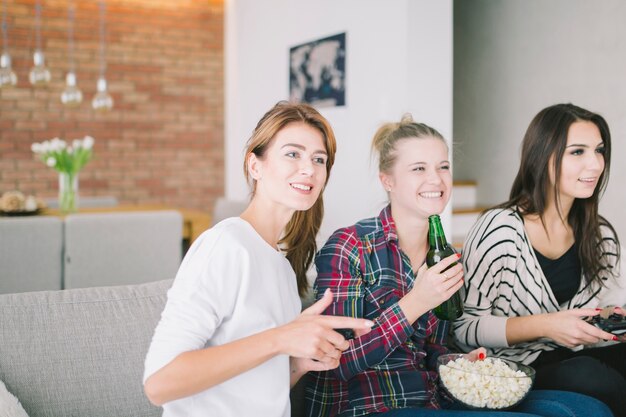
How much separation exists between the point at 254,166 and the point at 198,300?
1.37 ft

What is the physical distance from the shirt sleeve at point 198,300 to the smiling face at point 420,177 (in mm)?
647

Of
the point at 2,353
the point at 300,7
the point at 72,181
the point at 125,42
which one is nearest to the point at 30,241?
the point at 72,181

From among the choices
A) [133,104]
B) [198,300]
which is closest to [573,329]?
[198,300]

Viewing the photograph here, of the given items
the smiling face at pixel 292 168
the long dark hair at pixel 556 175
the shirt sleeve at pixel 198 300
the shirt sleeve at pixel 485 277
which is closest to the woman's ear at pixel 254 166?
the smiling face at pixel 292 168

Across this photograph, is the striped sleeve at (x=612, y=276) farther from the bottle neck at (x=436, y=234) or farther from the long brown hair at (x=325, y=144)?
the long brown hair at (x=325, y=144)

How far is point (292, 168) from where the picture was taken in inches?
54.7

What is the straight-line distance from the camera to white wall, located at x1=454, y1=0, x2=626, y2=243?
3.64 metres

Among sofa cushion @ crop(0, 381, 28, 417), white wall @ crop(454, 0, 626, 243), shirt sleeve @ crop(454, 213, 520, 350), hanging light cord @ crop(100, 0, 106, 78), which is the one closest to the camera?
sofa cushion @ crop(0, 381, 28, 417)

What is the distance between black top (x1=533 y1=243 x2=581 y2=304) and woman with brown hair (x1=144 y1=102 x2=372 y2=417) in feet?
2.87

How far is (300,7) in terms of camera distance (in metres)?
4.23

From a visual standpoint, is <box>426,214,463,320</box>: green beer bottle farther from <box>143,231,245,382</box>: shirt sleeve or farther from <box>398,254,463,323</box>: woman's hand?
<box>143,231,245,382</box>: shirt sleeve

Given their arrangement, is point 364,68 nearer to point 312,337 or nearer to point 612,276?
point 612,276

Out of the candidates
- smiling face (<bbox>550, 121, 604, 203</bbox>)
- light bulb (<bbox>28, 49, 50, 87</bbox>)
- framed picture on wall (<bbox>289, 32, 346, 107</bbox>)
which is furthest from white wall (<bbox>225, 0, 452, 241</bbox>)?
light bulb (<bbox>28, 49, 50, 87</bbox>)

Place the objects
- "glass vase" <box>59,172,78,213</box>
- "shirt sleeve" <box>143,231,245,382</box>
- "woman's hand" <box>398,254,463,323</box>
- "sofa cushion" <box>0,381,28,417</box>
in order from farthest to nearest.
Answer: "glass vase" <box>59,172,78,213</box> → "woman's hand" <box>398,254,463,323</box> → "sofa cushion" <box>0,381,28,417</box> → "shirt sleeve" <box>143,231,245,382</box>
